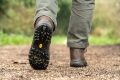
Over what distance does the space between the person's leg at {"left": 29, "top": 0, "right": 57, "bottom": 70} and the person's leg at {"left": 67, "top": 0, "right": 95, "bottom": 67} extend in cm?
34

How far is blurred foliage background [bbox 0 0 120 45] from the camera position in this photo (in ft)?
36.5

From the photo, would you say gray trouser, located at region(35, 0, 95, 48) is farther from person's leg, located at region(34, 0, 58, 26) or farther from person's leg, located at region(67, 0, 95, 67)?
person's leg, located at region(34, 0, 58, 26)

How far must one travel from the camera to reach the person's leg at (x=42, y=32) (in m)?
3.10

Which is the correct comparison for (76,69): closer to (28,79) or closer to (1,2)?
(28,79)

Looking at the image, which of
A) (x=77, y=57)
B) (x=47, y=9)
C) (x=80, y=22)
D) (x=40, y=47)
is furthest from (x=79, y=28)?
(x=40, y=47)

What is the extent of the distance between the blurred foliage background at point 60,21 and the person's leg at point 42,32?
6.55 meters

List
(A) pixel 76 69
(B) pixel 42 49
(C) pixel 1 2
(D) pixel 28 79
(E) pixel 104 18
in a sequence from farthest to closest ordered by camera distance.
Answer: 1. (E) pixel 104 18
2. (C) pixel 1 2
3. (A) pixel 76 69
4. (B) pixel 42 49
5. (D) pixel 28 79

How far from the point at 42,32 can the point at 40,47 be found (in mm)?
124

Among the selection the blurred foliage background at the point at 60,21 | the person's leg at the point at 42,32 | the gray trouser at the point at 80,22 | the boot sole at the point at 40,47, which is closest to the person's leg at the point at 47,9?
the person's leg at the point at 42,32

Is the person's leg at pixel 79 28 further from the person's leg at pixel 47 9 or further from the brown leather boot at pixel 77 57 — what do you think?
the person's leg at pixel 47 9

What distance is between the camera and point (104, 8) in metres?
14.3

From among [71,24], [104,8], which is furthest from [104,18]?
[71,24]

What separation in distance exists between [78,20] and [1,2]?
22.0 ft

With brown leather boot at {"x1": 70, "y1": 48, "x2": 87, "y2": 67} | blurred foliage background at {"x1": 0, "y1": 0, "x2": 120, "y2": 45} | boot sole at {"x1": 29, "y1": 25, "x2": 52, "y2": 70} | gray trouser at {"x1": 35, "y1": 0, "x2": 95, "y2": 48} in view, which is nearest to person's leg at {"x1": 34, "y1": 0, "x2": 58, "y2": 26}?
boot sole at {"x1": 29, "y1": 25, "x2": 52, "y2": 70}
